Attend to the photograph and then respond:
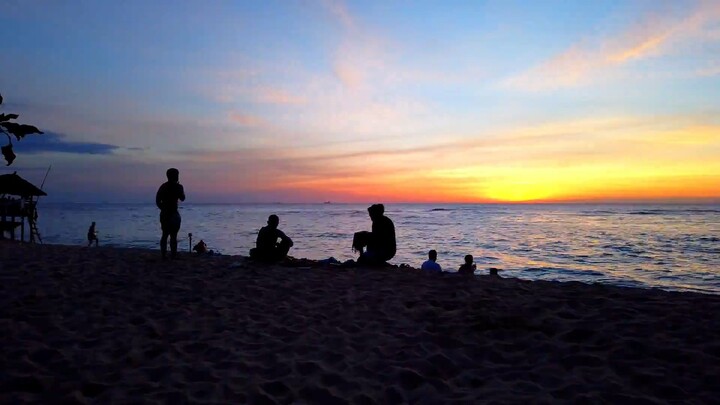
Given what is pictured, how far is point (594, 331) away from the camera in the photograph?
502cm

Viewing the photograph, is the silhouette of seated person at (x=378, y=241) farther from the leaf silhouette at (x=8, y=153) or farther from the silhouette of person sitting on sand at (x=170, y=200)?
the leaf silhouette at (x=8, y=153)

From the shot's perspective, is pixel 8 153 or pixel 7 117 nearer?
pixel 8 153

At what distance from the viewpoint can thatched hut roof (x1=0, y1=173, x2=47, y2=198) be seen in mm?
19906

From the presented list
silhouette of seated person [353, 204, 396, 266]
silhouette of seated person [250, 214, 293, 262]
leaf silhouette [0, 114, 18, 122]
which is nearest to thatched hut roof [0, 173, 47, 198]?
leaf silhouette [0, 114, 18, 122]

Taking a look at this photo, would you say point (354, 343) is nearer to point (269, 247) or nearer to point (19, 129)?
point (269, 247)

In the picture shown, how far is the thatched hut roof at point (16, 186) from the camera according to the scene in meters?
19.9

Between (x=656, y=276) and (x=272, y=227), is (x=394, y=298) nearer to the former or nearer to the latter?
(x=272, y=227)

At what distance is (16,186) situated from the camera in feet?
66.4

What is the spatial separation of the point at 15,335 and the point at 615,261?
73.5 feet

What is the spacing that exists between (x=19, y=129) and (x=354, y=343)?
10.0 metres

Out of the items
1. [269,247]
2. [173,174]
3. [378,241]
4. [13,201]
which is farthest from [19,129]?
[13,201]

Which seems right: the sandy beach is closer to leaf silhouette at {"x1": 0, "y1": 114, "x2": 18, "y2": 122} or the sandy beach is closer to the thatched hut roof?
leaf silhouette at {"x1": 0, "y1": 114, "x2": 18, "y2": 122}

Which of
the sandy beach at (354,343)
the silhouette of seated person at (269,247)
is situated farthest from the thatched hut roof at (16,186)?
the silhouette of seated person at (269,247)

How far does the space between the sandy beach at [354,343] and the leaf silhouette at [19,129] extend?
4217 mm
